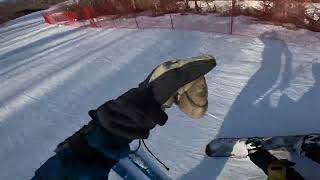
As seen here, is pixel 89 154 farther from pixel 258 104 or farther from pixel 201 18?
pixel 201 18

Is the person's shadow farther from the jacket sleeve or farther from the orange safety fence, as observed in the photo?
the jacket sleeve

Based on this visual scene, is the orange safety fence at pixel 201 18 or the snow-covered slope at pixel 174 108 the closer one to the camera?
the snow-covered slope at pixel 174 108

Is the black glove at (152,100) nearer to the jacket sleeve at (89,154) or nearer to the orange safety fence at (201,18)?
the jacket sleeve at (89,154)

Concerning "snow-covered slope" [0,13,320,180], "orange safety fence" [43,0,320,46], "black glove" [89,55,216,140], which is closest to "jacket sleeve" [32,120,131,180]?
"black glove" [89,55,216,140]

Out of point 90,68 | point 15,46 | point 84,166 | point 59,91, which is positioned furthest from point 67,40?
point 84,166

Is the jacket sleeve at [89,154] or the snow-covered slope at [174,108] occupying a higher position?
the jacket sleeve at [89,154]

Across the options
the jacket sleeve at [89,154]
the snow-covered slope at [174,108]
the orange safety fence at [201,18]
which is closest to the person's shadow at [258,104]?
the snow-covered slope at [174,108]
